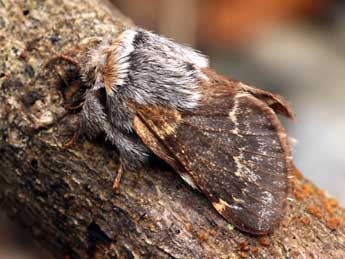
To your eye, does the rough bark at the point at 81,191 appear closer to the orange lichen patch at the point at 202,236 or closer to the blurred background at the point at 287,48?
the orange lichen patch at the point at 202,236

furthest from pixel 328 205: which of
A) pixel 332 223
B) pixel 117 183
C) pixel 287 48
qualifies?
pixel 287 48

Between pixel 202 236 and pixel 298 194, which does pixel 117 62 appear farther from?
pixel 298 194

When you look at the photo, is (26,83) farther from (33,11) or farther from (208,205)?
(208,205)

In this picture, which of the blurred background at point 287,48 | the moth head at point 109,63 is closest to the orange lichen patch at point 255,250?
the moth head at point 109,63

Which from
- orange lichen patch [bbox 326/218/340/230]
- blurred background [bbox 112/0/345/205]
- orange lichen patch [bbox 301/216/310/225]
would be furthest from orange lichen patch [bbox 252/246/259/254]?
blurred background [bbox 112/0/345/205]

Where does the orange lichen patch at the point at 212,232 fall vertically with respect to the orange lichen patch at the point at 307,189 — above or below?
below

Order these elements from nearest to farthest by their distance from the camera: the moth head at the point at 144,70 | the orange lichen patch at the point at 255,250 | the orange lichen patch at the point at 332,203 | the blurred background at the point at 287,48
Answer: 1. the orange lichen patch at the point at 255,250
2. the moth head at the point at 144,70
3. the orange lichen patch at the point at 332,203
4. the blurred background at the point at 287,48

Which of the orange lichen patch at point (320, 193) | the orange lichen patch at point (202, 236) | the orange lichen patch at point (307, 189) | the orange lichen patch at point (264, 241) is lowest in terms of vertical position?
the orange lichen patch at point (202, 236)

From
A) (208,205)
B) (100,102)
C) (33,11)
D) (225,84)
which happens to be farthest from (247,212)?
(33,11)
